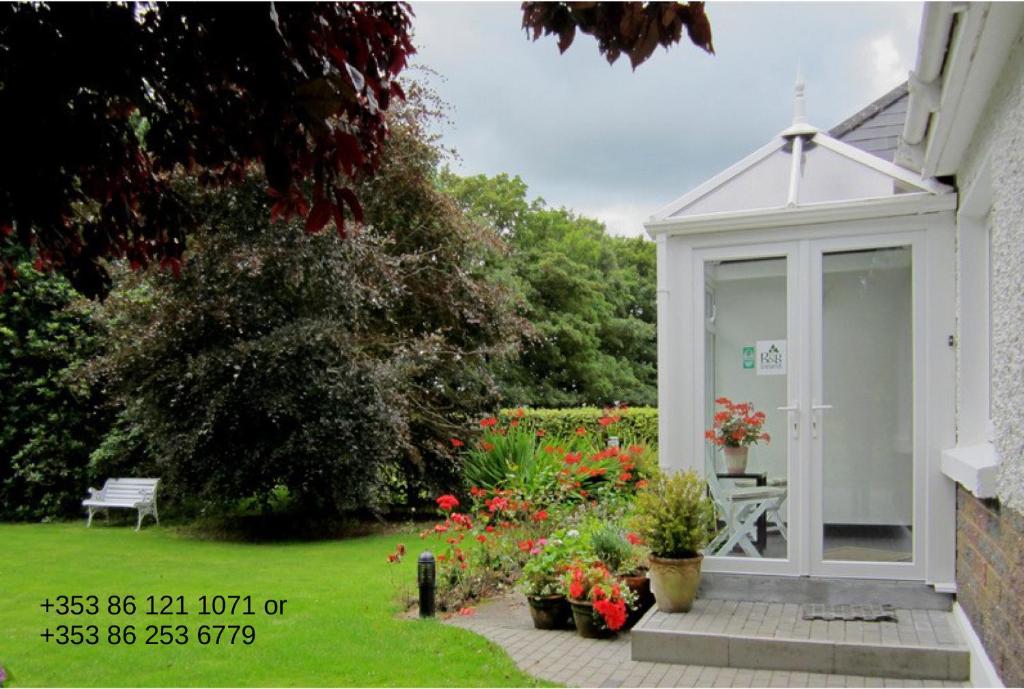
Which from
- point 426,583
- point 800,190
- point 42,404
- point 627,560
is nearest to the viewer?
point 800,190

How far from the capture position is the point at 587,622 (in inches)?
243

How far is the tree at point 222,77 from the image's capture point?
7.91ft

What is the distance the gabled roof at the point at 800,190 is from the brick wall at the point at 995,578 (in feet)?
6.60

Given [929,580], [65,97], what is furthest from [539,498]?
[65,97]

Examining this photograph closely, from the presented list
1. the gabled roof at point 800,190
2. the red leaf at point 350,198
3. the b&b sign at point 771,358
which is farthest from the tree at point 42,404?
the red leaf at point 350,198

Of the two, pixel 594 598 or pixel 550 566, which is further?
pixel 550 566

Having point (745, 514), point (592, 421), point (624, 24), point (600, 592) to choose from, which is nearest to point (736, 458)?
point (745, 514)

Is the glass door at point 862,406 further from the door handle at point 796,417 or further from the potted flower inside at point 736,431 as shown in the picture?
the potted flower inside at point 736,431

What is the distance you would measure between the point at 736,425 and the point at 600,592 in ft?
5.49

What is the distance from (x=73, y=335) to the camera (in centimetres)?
1366

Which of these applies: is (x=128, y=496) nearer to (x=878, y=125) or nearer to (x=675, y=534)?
(x=675, y=534)

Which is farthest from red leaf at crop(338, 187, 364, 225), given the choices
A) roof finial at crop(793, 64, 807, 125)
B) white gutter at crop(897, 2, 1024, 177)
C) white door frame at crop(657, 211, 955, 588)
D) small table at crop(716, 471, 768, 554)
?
roof finial at crop(793, 64, 807, 125)

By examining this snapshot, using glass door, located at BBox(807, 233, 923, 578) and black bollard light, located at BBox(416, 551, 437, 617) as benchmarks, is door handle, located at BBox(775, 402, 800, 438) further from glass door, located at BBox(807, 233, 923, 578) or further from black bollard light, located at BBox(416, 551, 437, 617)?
black bollard light, located at BBox(416, 551, 437, 617)

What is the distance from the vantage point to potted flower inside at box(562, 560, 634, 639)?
602 cm
